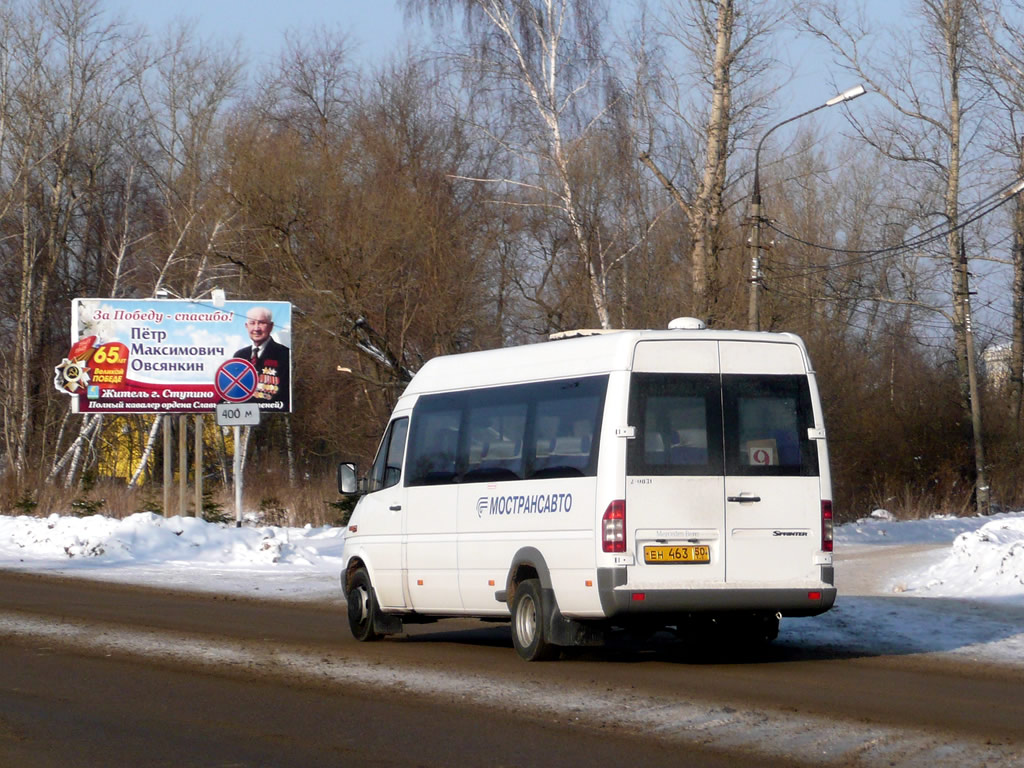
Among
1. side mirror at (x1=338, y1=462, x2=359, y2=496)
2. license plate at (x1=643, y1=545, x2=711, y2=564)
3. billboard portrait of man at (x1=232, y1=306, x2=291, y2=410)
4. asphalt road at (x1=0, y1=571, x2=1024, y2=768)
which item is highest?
billboard portrait of man at (x1=232, y1=306, x2=291, y2=410)

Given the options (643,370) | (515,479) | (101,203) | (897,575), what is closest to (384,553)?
(515,479)

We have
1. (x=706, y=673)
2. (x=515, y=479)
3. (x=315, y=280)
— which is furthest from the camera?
(x=315, y=280)

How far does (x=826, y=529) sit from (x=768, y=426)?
3.00 feet

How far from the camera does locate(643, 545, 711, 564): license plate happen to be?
1011cm

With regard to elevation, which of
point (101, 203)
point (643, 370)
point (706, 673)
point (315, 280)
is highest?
point (101, 203)

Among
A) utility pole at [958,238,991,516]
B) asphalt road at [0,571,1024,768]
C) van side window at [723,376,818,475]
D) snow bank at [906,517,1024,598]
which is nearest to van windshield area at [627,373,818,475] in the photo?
van side window at [723,376,818,475]

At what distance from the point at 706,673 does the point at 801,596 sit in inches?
37.1

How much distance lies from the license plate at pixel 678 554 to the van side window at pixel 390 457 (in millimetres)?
3355

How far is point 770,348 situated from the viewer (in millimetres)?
10781

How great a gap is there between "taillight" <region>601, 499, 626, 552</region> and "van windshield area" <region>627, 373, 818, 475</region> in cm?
30

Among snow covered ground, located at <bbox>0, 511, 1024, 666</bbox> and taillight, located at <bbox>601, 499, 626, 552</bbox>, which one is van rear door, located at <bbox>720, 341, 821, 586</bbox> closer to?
taillight, located at <bbox>601, 499, 626, 552</bbox>

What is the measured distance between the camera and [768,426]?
10.6 metres

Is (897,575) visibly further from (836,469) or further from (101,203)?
(101,203)

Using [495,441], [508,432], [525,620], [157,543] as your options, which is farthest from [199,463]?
[525,620]
